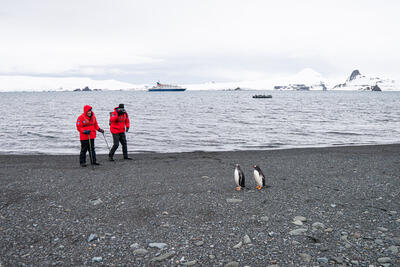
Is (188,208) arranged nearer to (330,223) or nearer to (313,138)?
(330,223)

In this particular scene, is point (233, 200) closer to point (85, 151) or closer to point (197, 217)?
point (197, 217)

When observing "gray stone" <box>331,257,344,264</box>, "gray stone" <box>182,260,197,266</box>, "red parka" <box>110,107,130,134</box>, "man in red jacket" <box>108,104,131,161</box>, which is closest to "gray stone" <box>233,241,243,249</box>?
"gray stone" <box>182,260,197,266</box>

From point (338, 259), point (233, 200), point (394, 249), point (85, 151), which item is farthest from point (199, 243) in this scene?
point (85, 151)

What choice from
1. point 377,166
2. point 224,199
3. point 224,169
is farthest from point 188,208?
point 377,166

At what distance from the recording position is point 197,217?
7133 mm

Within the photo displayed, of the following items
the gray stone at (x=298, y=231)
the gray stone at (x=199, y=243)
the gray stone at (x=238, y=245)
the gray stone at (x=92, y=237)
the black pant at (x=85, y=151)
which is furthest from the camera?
the black pant at (x=85, y=151)

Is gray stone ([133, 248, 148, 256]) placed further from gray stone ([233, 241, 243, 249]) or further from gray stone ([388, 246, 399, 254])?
gray stone ([388, 246, 399, 254])

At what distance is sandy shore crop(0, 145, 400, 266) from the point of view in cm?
540

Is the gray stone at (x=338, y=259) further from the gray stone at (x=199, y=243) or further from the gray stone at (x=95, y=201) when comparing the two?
the gray stone at (x=95, y=201)

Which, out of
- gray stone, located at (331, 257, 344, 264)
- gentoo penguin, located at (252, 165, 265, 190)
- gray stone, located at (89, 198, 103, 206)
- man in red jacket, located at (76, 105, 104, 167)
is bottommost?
gray stone, located at (89, 198, 103, 206)

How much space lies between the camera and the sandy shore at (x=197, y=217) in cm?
540

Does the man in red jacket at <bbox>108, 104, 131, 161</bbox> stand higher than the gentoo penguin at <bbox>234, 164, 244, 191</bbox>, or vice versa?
the man in red jacket at <bbox>108, 104, 131, 161</bbox>

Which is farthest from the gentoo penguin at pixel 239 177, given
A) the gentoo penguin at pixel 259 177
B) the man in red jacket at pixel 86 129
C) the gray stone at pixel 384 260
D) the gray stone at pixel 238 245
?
the man in red jacket at pixel 86 129

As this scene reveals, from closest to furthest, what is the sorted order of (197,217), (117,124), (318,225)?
(318,225) < (197,217) < (117,124)
